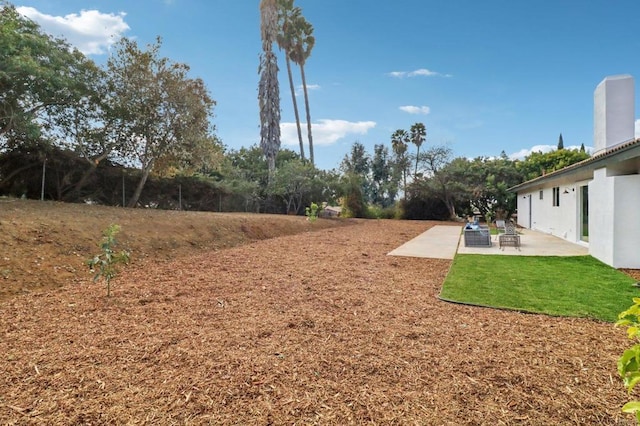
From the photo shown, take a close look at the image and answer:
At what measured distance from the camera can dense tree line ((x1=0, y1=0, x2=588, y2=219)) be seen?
10.8 metres

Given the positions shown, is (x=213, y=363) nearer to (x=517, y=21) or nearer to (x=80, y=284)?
(x=80, y=284)

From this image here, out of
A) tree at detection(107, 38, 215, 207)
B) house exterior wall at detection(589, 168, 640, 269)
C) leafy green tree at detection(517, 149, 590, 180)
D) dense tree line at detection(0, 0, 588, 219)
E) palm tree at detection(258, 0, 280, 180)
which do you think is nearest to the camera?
house exterior wall at detection(589, 168, 640, 269)

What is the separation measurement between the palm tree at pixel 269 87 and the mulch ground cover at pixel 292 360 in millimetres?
23195

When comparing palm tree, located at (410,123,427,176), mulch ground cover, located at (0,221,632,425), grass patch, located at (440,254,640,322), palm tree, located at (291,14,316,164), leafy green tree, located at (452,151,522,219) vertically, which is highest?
palm tree, located at (291,14,316,164)

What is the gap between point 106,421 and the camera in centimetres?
229

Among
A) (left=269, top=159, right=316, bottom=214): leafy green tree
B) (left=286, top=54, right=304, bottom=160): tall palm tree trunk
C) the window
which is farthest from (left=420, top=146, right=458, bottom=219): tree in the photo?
the window

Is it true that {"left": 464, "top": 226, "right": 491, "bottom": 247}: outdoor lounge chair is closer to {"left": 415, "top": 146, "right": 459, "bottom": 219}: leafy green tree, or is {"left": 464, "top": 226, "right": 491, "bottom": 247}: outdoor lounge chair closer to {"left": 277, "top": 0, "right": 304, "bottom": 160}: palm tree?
{"left": 415, "top": 146, "right": 459, "bottom": 219}: leafy green tree

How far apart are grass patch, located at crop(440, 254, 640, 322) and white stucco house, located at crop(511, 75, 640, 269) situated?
0.70 meters

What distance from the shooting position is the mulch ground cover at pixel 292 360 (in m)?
2.43

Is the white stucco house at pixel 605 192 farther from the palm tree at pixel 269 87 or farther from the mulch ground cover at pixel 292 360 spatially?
the palm tree at pixel 269 87

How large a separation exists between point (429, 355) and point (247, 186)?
2009 cm

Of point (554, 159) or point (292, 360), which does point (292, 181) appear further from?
point (554, 159)

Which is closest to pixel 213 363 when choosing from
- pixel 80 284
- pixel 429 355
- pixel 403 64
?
pixel 429 355

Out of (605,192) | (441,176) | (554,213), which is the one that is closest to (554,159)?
(441,176)
